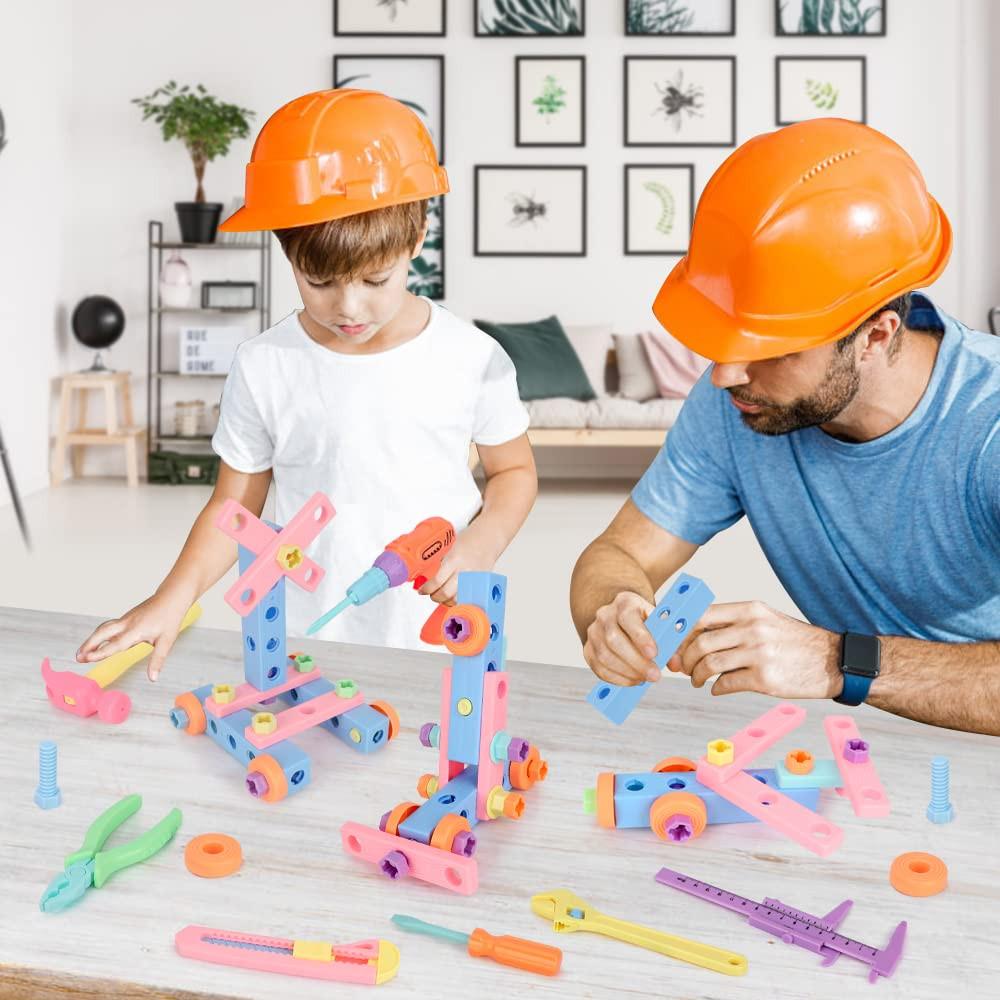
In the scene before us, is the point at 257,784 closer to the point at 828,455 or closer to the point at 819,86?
the point at 828,455

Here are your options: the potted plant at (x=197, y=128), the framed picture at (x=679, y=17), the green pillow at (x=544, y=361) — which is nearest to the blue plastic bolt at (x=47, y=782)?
the green pillow at (x=544, y=361)

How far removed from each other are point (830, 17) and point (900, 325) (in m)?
6.39

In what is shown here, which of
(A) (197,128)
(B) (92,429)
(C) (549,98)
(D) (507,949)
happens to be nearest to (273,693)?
(D) (507,949)

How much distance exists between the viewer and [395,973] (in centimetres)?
93

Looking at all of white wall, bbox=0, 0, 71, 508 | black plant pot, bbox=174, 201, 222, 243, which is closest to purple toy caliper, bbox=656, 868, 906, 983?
white wall, bbox=0, 0, 71, 508

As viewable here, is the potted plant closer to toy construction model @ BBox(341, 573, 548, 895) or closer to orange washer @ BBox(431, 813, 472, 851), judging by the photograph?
toy construction model @ BBox(341, 573, 548, 895)

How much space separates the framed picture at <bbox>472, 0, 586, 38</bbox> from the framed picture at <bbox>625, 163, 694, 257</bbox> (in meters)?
0.85

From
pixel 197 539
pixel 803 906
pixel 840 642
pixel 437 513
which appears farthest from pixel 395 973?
pixel 437 513

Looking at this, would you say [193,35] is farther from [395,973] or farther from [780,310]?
[395,973]

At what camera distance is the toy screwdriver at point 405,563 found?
120 centimetres

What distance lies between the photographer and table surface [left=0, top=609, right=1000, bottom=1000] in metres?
0.93

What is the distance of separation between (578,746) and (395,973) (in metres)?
0.45

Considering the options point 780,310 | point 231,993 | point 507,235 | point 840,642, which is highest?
point 507,235

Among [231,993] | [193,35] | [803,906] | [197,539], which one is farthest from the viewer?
[193,35]
